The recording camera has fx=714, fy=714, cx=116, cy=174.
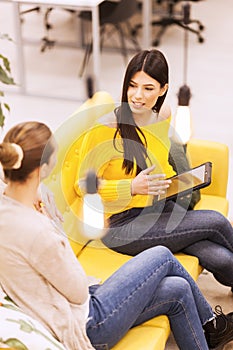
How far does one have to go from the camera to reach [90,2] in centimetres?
493

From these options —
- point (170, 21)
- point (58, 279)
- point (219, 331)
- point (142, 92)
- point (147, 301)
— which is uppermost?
point (142, 92)

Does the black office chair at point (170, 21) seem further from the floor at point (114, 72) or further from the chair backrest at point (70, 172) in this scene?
the chair backrest at point (70, 172)

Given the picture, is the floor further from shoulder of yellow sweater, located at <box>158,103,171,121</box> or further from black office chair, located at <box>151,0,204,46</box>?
shoulder of yellow sweater, located at <box>158,103,171,121</box>

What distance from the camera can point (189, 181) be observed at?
3086 mm

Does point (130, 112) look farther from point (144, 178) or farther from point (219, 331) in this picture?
point (219, 331)

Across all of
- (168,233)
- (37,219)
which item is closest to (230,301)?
(168,233)

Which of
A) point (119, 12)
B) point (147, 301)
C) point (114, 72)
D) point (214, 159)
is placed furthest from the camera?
point (114, 72)

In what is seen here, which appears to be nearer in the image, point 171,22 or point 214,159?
point 214,159

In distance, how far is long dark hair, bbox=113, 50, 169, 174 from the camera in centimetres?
278

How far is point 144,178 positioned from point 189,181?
15.2 inches

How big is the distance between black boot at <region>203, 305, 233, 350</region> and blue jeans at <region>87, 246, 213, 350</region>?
0.14m

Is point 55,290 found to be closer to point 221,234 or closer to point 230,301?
point 221,234

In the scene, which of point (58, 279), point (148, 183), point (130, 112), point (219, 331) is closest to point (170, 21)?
point (130, 112)

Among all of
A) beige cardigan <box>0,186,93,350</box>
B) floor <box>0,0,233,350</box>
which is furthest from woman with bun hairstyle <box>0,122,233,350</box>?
floor <box>0,0,233,350</box>
